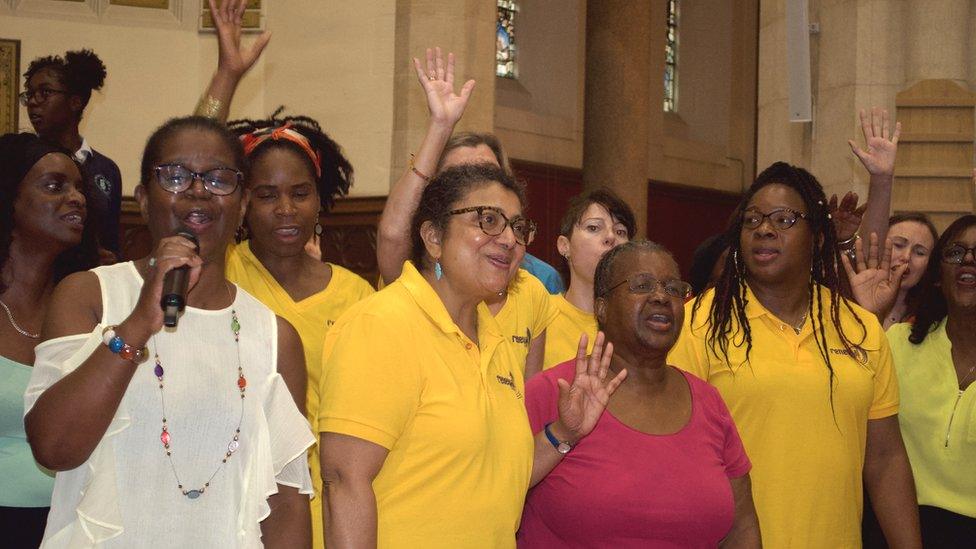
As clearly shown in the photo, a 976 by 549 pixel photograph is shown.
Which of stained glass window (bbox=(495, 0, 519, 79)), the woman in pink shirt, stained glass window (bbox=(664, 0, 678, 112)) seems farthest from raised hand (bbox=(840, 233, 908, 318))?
stained glass window (bbox=(664, 0, 678, 112))

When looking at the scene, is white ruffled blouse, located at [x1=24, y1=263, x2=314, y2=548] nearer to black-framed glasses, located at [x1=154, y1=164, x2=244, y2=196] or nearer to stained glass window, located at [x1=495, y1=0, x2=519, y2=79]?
black-framed glasses, located at [x1=154, y1=164, x2=244, y2=196]

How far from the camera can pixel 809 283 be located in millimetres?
3674

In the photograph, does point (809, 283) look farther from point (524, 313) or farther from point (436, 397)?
point (436, 397)

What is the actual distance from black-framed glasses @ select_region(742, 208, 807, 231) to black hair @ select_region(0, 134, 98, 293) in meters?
1.93

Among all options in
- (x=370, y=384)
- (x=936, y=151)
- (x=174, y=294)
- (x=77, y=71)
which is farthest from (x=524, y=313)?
(x=936, y=151)

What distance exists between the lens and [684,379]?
3.25m

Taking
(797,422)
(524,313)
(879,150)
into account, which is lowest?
(797,422)

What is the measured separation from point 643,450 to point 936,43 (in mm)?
5869

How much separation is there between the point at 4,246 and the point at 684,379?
6.07 feet

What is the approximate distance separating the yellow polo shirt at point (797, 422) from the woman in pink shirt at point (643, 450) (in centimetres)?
17

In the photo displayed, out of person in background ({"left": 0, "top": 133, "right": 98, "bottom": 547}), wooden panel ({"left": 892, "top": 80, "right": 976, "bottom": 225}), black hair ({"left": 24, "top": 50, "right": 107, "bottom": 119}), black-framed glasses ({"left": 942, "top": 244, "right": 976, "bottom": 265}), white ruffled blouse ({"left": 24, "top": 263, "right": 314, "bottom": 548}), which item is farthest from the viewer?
wooden panel ({"left": 892, "top": 80, "right": 976, "bottom": 225})

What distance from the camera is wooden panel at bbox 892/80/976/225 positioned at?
7.66m

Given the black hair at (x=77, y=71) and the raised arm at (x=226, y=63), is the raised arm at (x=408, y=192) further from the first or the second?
the black hair at (x=77, y=71)

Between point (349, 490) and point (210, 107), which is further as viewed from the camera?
point (210, 107)
